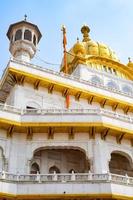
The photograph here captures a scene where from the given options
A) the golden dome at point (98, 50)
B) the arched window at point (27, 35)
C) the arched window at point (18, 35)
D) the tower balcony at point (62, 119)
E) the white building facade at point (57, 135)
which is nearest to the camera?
the white building facade at point (57, 135)

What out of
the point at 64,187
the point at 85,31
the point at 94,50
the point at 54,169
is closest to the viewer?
the point at 64,187

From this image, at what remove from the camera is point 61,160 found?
2338 centimetres

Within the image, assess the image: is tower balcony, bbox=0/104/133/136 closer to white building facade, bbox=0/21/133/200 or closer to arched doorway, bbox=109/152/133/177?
white building facade, bbox=0/21/133/200

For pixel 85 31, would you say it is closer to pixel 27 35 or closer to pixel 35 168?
pixel 27 35

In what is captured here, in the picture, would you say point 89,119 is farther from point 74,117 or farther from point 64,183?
point 64,183

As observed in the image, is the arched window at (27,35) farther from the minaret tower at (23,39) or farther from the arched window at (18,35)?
the arched window at (18,35)

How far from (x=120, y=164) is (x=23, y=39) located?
1412cm

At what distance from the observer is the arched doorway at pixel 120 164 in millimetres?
23641

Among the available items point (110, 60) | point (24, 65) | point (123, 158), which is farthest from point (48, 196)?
point (110, 60)

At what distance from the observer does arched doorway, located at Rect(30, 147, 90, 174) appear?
22.9 meters

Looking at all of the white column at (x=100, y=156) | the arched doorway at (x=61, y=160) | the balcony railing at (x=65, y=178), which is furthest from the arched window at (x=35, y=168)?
the white column at (x=100, y=156)

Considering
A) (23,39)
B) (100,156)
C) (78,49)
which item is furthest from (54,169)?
(78,49)

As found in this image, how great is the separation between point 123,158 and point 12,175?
8223mm

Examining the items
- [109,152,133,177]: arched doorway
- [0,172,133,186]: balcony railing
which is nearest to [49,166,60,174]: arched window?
[0,172,133,186]: balcony railing
